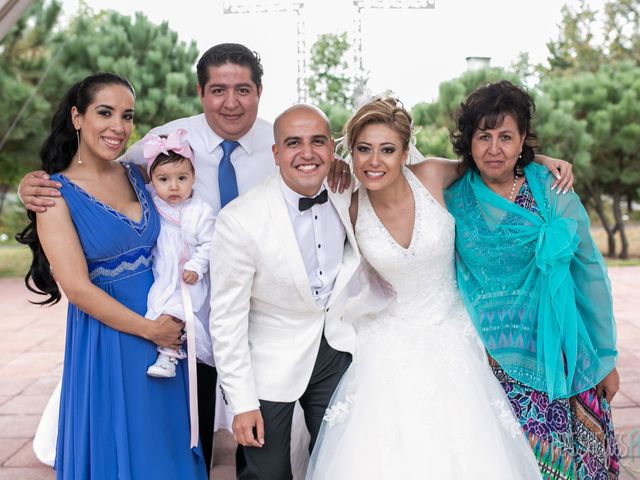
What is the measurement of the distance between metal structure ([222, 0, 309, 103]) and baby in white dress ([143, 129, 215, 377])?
15.6 ft

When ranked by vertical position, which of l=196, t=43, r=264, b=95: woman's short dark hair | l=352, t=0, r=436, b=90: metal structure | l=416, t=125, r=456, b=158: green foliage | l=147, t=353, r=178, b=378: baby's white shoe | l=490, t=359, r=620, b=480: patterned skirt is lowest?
l=490, t=359, r=620, b=480: patterned skirt

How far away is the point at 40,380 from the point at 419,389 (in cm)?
411

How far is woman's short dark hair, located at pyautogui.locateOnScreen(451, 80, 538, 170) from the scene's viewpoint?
2820 mm

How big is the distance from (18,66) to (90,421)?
35.0ft

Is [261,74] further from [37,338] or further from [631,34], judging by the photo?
[631,34]

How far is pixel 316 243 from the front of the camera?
2773mm

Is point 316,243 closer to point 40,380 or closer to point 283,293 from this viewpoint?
point 283,293

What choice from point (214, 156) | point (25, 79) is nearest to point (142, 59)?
point (25, 79)

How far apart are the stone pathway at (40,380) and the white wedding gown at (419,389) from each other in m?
1.35

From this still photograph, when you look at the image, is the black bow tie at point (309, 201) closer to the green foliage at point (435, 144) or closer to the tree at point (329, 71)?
the green foliage at point (435, 144)

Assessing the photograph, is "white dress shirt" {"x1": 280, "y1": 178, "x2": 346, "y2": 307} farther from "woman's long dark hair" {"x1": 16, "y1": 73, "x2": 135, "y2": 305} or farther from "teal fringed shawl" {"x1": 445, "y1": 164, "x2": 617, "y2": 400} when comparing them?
"woman's long dark hair" {"x1": 16, "y1": 73, "x2": 135, "y2": 305}

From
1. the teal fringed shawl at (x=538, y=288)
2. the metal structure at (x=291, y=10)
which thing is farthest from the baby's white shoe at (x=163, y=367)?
the metal structure at (x=291, y=10)

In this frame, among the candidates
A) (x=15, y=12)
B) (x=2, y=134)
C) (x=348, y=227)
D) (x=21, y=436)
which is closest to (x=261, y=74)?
(x=348, y=227)

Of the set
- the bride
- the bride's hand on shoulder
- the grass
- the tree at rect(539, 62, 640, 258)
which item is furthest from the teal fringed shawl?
the grass
